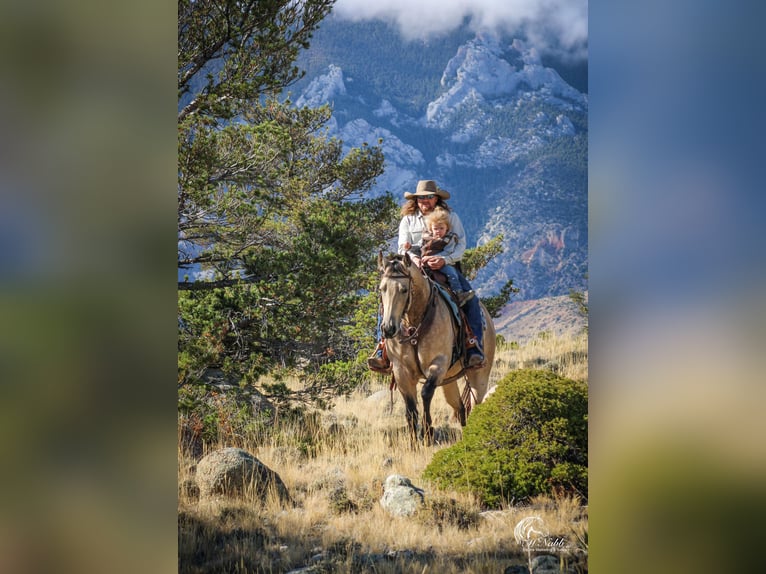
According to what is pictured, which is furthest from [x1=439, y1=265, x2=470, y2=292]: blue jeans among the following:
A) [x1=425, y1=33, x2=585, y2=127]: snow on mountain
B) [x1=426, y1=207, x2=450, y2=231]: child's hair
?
[x1=425, y1=33, x2=585, y2=127]: snow on mountain

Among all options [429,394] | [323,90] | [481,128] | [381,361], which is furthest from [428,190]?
[429,394]

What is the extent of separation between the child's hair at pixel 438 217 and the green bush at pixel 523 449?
1011 millimetres

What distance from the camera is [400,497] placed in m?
3.70

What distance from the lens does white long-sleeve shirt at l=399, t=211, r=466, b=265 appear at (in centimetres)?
406

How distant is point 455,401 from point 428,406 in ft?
0.83

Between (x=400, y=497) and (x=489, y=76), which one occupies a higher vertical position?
(x=489, y=76)

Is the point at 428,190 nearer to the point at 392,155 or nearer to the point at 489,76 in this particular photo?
the point at 392,155

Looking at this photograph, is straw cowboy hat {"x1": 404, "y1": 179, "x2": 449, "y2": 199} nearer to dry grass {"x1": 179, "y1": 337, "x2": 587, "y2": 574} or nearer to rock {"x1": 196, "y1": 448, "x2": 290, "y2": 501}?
dry grass {"x1": 179, "y1": 337, "x2": 587, "y2": 574}
